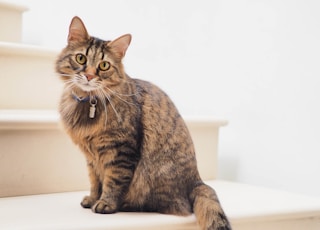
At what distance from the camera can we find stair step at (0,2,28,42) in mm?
2074

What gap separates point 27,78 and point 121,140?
2.39ft

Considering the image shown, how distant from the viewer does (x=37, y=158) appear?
1463 millimetres

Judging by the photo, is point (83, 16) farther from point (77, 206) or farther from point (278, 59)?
point (77, 206)

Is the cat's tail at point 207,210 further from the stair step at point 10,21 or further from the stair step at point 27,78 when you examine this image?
the stair step at point 10,21

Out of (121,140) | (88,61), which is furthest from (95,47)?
(121,140)

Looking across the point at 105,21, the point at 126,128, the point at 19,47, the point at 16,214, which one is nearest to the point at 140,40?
the point at 105,21

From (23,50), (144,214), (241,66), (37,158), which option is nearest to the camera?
(144,214)

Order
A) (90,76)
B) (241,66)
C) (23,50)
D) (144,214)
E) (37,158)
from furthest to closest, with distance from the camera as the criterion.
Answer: (241,66) → (23,50) → (37,158) → (144,214) → (90,76)

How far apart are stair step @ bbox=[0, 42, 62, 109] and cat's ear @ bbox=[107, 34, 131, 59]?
0.57 metres

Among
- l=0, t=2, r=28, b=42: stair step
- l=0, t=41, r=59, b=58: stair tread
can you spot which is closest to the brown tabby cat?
l=0, t=41, r=59, b=58: stair tread

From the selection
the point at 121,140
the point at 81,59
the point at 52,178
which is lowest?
the point at 52,178

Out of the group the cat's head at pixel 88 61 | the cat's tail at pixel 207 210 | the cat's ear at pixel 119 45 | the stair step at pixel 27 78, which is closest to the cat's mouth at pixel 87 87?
the cat's head at pixel 88 61

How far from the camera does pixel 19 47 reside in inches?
68.6

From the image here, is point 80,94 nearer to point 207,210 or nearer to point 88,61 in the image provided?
point 88,61
